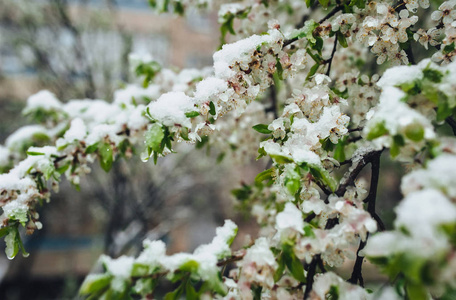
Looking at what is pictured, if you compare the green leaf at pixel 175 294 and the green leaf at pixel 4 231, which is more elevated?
the green leaf at pixel 4 231

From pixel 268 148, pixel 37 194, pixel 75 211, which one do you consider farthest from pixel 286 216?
pixel 75 211

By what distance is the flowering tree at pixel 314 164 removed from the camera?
2.85 ft

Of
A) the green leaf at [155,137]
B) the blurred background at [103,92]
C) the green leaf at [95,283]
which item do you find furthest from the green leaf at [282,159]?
the blurred background at [103,92]

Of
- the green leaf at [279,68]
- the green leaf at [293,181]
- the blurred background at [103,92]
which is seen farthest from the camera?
the blurred background at [103,92]

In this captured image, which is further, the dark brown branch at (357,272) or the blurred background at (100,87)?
the blurred background at (100,87)

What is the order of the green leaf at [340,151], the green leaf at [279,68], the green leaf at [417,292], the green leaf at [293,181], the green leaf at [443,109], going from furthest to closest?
the green leaf at [340,151] < the green leaf at [279,68] < the green leaf at [293,181] < the green leaf at [443,109] < the green leaf at [417,292]

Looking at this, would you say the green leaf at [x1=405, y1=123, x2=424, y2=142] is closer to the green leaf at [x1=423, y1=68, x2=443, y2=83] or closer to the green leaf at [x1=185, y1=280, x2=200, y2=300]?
the green leaf at [x1=423, y1=68, x2=443, y2=83]

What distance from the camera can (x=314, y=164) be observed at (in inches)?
47.7

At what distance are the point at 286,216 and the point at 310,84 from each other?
74 centimetres

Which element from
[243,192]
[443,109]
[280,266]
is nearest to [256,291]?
[280,266]

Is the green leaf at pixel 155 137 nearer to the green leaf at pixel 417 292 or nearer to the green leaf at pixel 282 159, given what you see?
the green leaf at pixel 282 159

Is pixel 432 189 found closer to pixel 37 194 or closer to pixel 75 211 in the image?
pixel 37 194

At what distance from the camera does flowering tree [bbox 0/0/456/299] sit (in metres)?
0.87

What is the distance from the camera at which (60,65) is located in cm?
570
